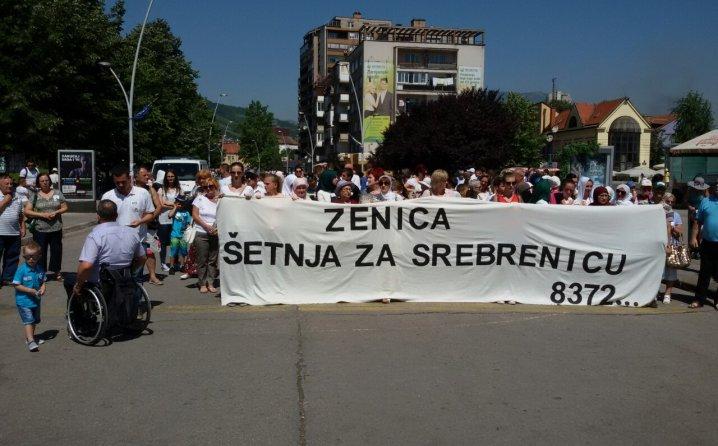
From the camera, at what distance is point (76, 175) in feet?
85.6

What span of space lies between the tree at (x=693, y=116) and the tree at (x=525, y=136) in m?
17.4

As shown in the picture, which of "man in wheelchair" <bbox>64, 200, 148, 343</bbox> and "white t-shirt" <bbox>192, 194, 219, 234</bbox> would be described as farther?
"white t-shirt" <bbox>192, 194, 219, 234</bbox>

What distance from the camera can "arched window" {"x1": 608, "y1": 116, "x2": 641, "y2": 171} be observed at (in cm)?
8000

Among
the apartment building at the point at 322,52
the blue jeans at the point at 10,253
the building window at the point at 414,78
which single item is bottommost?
the blue jeans at the point at 10,253

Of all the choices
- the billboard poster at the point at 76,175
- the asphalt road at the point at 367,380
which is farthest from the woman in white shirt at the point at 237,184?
the billboard poster at the point at 76,175

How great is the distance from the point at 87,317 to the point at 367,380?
307cm

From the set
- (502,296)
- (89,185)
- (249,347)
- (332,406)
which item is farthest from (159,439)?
(89,185)

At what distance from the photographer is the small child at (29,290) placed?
22.0 ft

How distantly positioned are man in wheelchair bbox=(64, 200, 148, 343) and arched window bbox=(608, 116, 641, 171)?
79.8 m

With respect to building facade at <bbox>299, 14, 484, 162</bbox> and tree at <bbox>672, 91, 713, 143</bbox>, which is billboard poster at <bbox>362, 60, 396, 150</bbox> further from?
tree at <bbox>672, 91, 713, 143</bbox>

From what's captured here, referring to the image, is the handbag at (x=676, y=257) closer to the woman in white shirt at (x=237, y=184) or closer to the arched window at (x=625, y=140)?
the woman in white shirt at (x=237, y=184)

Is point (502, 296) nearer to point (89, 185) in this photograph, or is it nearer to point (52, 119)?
point (89, 185)

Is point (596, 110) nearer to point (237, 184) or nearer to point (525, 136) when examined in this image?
point (525, 136)

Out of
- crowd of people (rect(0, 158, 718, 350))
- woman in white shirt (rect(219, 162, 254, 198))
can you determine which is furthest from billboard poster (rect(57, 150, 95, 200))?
woman in white shirt (rect(219, 162, 254, 198))
